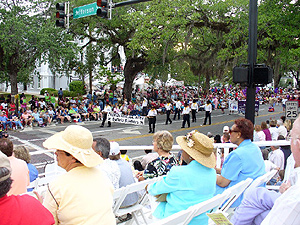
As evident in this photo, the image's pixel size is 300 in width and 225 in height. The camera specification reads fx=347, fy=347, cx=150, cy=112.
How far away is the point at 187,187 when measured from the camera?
3340mm

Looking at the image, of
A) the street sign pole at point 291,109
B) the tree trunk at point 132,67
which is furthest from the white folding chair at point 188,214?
the tree trunk at point 132,67

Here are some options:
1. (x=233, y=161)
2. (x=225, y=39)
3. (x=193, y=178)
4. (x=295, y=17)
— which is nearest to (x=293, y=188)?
(x=193, y=178)

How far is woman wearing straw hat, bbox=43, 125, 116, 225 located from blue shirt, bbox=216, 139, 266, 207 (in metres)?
1.75

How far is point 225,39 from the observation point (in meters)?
21.2

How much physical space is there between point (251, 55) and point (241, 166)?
4.22 m

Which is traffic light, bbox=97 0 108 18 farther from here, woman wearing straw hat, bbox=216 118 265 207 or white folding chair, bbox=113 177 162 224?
woman wearing straw hat, bbox=216 118 265 207

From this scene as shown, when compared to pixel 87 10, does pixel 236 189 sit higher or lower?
lower

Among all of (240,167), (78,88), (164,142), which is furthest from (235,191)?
(78,88)

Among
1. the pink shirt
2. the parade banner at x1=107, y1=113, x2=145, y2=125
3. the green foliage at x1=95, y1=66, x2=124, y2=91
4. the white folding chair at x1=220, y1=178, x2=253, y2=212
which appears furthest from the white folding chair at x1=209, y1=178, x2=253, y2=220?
the green foliage at x1=95, y1=66, x2=124, y2=91

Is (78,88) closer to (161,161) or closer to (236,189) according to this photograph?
(161,161)

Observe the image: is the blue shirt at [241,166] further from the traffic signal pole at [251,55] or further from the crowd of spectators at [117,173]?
the traffic signal pole at [251,55]

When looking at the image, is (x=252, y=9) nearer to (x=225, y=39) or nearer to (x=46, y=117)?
(x=225, y=39)

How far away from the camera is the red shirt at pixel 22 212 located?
224 centimetres

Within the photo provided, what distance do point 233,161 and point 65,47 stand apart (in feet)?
71.2
